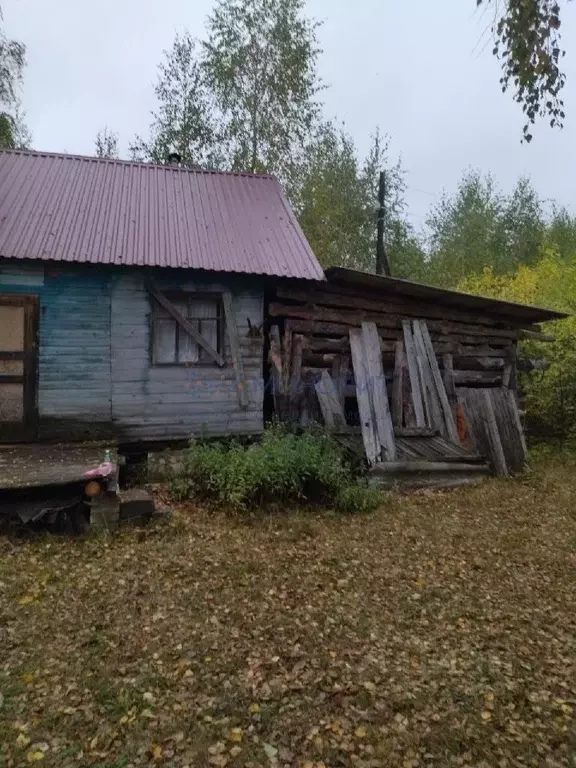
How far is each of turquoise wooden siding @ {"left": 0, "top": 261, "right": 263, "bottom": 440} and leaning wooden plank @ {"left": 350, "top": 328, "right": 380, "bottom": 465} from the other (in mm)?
1704

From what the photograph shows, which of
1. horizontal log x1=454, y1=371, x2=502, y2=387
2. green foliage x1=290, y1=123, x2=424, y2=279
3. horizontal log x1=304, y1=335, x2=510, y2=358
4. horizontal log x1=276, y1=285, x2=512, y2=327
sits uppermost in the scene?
green foliage x1=290, y1=123, x2=424, y2=279

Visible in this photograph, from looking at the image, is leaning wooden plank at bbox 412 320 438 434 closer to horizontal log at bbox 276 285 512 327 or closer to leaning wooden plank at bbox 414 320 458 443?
leaning wooden plank at bbox 414 320 458 443

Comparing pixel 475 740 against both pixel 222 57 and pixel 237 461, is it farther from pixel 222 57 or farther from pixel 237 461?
pixel 222 57

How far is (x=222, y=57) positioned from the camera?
21.5m

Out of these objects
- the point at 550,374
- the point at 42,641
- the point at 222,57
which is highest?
the point at 222,57

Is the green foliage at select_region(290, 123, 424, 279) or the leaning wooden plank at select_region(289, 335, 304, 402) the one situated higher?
the green foliage at select_region(290, 123, 424, 279)

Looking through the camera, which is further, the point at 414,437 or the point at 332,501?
the point at 414,437

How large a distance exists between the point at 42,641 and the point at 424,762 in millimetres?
2755

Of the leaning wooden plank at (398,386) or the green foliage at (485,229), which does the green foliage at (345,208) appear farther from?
the leaning wooden plank at (398,386)

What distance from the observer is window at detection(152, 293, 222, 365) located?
8.51 m

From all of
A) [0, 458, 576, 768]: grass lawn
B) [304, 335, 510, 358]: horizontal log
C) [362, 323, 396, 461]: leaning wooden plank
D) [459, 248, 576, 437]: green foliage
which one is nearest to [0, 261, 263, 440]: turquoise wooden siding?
[304, 335, 510, 358]: horizontal log

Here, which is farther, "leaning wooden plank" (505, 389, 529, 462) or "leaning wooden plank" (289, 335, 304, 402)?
"leaning wooden plank" (505, 389, 529, 462)

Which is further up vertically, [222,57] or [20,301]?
[222,57]

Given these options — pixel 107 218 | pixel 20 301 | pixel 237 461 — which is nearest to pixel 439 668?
pixel 237 461
